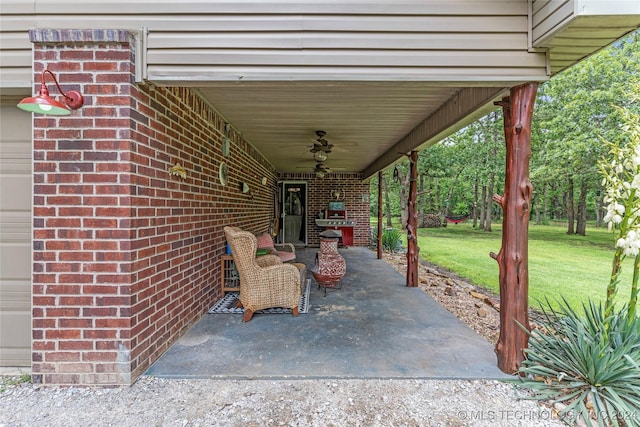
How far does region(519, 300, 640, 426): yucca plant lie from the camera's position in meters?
1.70

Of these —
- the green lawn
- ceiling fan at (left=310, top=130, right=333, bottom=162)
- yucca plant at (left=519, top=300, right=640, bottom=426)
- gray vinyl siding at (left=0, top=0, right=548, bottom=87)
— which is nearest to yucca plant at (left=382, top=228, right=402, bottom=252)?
the green lawn

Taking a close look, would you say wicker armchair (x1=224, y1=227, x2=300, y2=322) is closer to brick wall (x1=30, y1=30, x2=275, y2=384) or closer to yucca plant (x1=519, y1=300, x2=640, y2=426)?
brick wall (x1=30, y1=30, x2=275, y2=384)

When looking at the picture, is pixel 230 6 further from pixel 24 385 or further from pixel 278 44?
pixel 24 385

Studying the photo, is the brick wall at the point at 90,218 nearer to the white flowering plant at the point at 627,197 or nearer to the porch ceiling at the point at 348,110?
the porch ceiling at the point at 348,110

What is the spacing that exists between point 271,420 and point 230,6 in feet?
9.16

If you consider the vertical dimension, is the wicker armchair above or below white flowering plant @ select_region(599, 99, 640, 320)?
below

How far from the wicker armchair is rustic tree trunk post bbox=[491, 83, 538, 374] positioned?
75.9 inches

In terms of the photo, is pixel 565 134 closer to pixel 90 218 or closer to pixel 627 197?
pixel 627 197

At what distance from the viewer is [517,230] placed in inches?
84.2

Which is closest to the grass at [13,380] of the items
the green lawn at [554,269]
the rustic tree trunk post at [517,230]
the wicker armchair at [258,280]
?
the wicker armchair at [258,280]

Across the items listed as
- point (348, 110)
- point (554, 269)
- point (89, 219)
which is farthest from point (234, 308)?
point (554, 269)

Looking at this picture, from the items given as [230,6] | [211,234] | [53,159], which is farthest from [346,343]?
[230,6]

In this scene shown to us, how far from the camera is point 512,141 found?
2.16 m

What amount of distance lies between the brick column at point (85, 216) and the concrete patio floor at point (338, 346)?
1.66 feet
